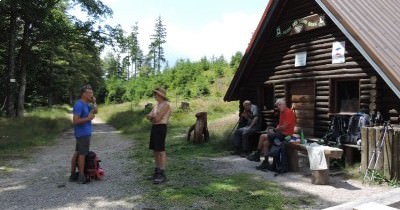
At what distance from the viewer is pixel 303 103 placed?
12.5 m

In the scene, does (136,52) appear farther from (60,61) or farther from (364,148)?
(364,148)

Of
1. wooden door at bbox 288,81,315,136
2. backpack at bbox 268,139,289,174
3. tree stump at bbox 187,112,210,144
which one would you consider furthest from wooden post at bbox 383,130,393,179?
tree stump at bbox 187,112,210,144

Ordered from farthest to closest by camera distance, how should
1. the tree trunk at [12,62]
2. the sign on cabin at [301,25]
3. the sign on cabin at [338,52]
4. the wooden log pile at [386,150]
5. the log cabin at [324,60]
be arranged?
the tree trunk at [12,62] → the sign on cabin at [301,25] → the sign on cabin at [338,52] → the log cabin at [324,60] → the wooden log pile at [386,150]

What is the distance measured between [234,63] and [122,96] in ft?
72.1

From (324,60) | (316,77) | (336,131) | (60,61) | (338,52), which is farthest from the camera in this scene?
(60,61)

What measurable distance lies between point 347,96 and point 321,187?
374 cm

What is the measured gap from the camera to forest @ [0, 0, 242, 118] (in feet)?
74.7

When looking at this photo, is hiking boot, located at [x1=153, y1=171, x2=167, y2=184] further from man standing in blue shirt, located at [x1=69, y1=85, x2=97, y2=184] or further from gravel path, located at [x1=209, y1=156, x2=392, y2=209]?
gravel path, located at [x1=209, y1=156, x2=392, y2=209]

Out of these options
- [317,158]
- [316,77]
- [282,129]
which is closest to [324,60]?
[316,77]

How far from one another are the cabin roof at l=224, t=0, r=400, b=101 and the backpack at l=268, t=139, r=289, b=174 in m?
2.48

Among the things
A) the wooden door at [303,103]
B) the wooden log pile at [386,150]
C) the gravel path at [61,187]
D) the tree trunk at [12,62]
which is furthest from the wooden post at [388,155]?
the tree trunk at [12,62]

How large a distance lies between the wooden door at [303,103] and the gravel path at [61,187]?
15.6 ft

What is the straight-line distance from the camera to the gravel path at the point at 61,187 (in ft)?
23.0

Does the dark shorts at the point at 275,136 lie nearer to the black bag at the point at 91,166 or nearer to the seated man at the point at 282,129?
the seated man at the point at 282,129
